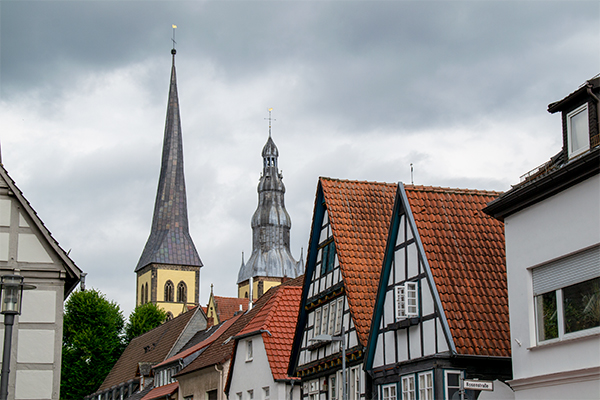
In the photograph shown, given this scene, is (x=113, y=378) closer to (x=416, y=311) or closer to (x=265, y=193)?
(x=416, y=311)

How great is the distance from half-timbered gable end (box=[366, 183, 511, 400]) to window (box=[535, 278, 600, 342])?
339cm

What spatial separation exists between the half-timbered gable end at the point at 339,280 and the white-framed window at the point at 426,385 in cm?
356

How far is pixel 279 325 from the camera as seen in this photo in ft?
107

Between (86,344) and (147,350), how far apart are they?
7.35 m

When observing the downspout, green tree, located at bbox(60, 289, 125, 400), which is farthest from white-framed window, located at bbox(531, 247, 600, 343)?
green tree, located at bbox(60, 289, 125, 400)

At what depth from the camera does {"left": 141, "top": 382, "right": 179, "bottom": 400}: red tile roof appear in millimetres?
45497

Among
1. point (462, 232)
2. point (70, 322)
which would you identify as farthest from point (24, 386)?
point (70, 322)

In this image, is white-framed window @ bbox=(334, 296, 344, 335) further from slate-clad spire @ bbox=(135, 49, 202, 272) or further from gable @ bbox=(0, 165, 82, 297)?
→ slate-clad spire @ bbox=(135, 49, 202, 272)

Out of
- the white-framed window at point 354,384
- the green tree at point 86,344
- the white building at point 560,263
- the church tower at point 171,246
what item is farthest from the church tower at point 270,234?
the white building at point 560,263

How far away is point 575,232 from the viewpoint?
48.6 feet

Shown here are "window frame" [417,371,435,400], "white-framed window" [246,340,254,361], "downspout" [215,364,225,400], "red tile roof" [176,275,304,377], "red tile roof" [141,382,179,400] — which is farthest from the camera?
"red tile roof" [141,382,179,400]

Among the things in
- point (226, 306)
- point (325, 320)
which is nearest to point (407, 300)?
point (325, 320)

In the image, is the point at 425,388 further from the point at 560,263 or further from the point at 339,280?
the point at 339,280

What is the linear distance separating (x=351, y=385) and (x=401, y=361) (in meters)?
3.84
